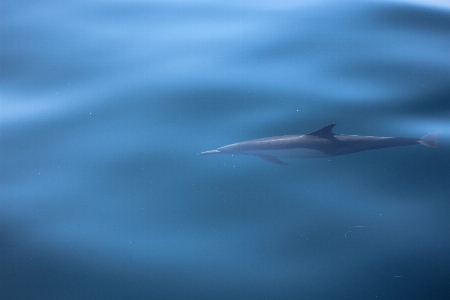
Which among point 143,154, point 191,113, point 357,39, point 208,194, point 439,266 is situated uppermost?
point 357,39

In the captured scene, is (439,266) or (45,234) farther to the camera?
(45,234)

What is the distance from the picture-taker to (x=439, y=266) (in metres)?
3.61

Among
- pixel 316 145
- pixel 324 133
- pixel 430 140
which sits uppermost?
pixel 324 133

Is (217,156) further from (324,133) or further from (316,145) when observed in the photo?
(324,133)

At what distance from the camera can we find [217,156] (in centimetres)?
472

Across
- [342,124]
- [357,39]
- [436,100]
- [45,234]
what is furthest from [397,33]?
[45,234]

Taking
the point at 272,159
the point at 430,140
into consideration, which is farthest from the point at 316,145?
the point at 430,140

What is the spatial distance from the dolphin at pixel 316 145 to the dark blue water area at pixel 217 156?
0.11 m

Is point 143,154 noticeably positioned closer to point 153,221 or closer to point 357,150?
point 153,221

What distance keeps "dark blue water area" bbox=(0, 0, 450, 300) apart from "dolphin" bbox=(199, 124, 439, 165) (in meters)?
0.11

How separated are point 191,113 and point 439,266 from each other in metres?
3.29

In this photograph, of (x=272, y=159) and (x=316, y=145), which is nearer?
(x=272, y=159)

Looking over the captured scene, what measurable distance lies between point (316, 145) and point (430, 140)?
1.35 metres

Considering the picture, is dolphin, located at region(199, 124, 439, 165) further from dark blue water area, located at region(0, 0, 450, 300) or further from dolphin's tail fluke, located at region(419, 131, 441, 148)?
dark blue water area, located at region(0, 0, 450, 300)
